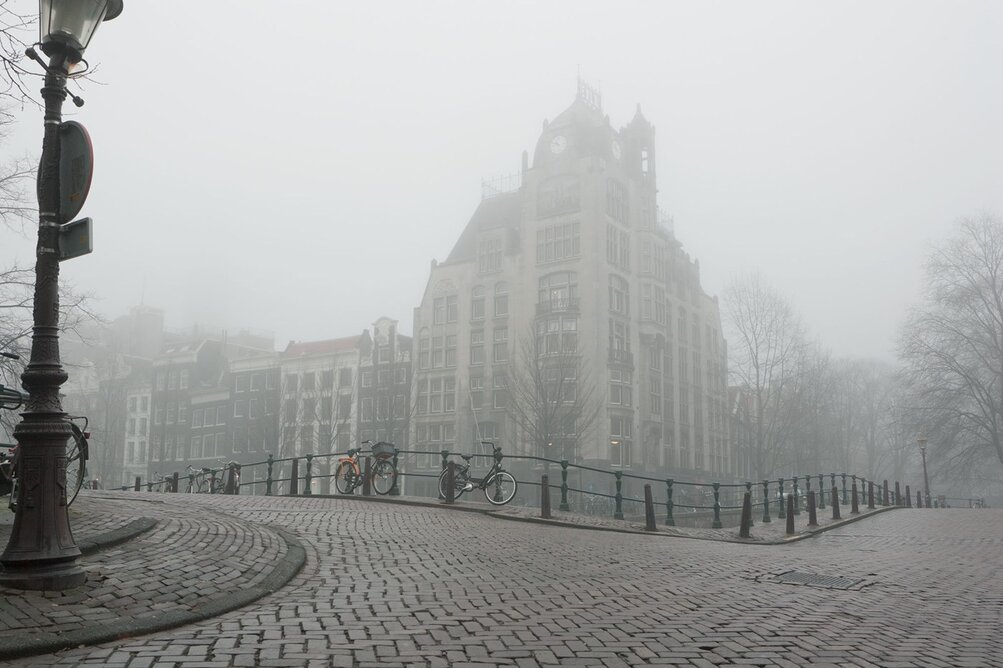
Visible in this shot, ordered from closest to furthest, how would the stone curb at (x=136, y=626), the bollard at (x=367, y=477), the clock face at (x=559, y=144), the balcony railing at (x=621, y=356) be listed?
the stone curb at (x=136, y=626) < the bollard at (x=367, y=477) < the balcony railing at (x=621, y=356) < the clock face at (x=559, y=144)

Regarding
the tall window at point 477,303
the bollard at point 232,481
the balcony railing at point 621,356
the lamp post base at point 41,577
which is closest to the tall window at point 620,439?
the balcony railing at point 621,356

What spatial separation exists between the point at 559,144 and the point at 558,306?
1248 centimetres

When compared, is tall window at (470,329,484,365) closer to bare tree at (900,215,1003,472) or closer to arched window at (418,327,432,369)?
arched window at (418,327,432,369)

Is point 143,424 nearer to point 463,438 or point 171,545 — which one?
point 463,438

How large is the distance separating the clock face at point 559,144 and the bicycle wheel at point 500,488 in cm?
4349

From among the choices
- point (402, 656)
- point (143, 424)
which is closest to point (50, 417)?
point (402, 656)

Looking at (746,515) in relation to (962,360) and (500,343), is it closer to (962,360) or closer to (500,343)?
(962,360)

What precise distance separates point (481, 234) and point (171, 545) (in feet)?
175

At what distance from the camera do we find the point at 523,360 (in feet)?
152

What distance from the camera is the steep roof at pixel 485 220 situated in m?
61.5

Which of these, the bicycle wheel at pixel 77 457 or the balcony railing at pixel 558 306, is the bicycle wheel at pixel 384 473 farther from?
the balcony railing at pixel 558 306

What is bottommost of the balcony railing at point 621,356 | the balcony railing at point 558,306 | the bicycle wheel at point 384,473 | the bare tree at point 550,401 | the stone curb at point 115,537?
the stone curb at point 115,537

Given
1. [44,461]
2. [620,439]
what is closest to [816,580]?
[44,461]

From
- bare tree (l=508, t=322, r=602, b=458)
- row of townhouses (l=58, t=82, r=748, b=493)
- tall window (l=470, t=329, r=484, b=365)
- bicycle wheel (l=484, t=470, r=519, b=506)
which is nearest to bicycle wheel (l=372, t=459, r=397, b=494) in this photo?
bicycle wheel (l=484, t=470, r=519, b=506)
